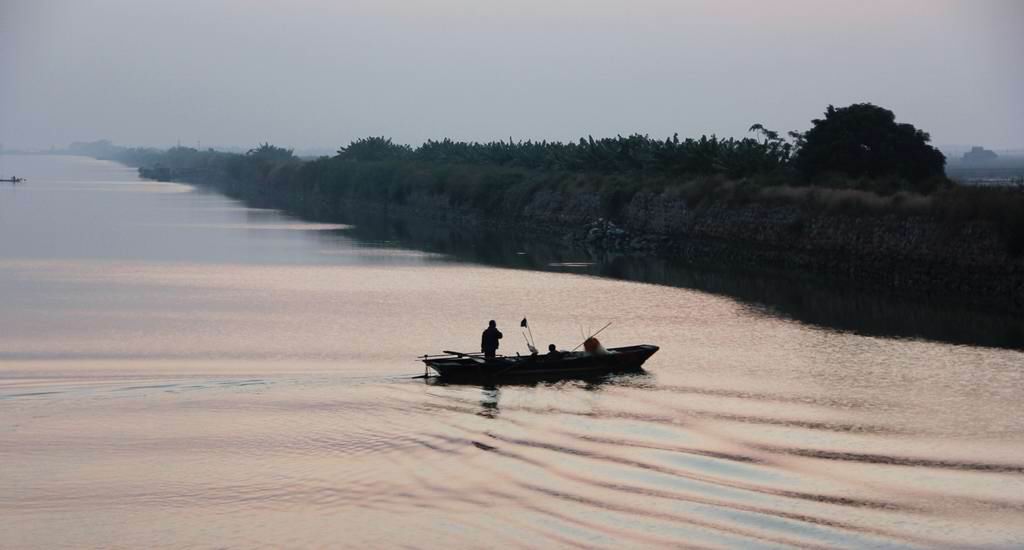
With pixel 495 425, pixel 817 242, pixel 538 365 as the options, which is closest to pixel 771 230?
pixel 817 242

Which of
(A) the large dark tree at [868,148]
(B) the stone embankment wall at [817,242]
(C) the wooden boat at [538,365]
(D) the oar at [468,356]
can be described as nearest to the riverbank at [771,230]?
(B) the stone embankment wall at [817,242]

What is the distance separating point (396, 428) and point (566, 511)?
653 cm

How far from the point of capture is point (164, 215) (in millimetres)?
103000

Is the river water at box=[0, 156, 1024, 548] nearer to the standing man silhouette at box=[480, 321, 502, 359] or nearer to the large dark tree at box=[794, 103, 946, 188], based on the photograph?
the standing man silhouette at box=[480, 321, 502, 359]

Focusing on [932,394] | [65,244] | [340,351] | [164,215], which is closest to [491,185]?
[164,215]

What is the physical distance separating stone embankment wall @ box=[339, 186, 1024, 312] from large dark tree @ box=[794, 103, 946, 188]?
15.9 ft

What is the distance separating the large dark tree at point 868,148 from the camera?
2537 inches

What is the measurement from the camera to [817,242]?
5884 centimetres

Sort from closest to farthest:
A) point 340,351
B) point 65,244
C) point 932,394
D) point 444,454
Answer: point 444,454 < point 932,394 < point 340,351 < point 65,244

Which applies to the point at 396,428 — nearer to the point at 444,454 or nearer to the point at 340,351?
the point at 444,454

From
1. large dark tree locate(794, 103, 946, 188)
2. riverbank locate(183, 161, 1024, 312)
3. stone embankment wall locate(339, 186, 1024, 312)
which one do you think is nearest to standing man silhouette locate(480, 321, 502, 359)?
riverbank locate(183, 161, 1024, 312)

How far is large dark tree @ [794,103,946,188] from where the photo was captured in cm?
6444

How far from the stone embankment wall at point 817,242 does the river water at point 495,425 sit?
168 inches

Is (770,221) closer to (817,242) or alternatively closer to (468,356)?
(817,242)
